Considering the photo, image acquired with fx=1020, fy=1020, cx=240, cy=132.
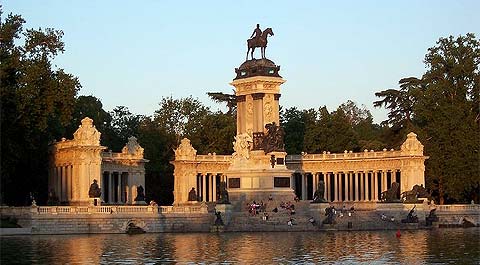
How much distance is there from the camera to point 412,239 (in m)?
56.4

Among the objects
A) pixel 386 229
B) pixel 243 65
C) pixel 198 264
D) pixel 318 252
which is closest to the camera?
pixel 198 264

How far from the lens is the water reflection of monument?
8262 cm

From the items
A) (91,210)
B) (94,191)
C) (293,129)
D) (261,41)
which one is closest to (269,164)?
(261,41)

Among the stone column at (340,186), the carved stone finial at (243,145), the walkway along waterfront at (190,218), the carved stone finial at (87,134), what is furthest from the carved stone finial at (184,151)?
the walkway along waterfront at (190,218)

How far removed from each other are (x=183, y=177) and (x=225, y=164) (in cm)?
472

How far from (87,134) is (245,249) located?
3474 cm

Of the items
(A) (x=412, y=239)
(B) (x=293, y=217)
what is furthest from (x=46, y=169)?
(A) (x=412, y=239)

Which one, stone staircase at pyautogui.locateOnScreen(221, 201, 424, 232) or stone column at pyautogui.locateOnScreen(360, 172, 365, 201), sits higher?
stone column at pyautogui.locateOnScreen(360, 172, 365, 201)

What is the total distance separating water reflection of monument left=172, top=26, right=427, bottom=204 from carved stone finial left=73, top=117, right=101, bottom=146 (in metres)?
11.5

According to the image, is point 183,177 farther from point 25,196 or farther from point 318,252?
point 318,252

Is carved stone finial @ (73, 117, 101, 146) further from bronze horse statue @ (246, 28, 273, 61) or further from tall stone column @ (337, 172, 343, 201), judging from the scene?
tall stone column @ (337, 172, 343, 201)

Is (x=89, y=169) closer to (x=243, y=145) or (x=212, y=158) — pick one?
(x=243, y=145)

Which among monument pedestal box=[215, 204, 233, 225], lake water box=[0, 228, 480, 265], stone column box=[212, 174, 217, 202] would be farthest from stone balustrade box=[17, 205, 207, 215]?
stone column box=[212, 174, 217, 202]

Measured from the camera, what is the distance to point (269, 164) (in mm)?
82625
